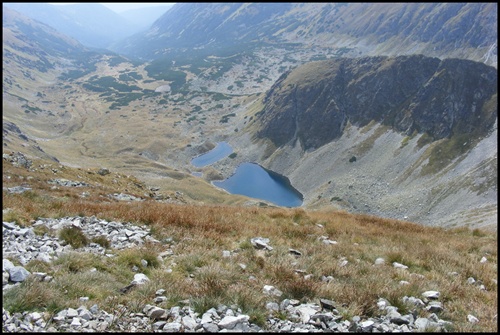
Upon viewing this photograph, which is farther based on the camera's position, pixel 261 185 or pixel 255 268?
pixel 261 185

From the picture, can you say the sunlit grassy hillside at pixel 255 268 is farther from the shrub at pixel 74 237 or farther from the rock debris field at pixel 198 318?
the shrub at pixel 74 237

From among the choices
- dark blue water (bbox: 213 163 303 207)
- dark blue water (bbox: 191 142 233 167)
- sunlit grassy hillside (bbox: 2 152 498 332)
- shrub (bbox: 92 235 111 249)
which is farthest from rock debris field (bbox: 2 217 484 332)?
dark blue water (bbox: 191 142 233 167)

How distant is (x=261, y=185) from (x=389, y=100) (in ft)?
230

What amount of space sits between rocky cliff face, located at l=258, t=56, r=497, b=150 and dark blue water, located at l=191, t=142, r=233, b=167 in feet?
70.1

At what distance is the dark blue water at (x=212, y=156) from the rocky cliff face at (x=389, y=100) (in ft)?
70.1

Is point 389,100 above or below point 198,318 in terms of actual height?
above

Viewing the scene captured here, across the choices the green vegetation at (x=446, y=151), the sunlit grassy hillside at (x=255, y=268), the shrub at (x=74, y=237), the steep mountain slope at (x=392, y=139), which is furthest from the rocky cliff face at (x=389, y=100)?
the shrub at (x=74, y=237)

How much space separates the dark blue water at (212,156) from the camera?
183 m

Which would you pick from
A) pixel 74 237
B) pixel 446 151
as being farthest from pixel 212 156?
pixel 74 237

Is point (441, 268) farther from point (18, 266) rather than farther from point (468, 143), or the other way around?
point (468, 143)

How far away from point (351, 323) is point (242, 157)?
176458mm

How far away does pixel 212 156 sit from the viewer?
624ft

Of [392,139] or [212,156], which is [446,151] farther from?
[212,156]

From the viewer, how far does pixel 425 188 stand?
4186 inches
